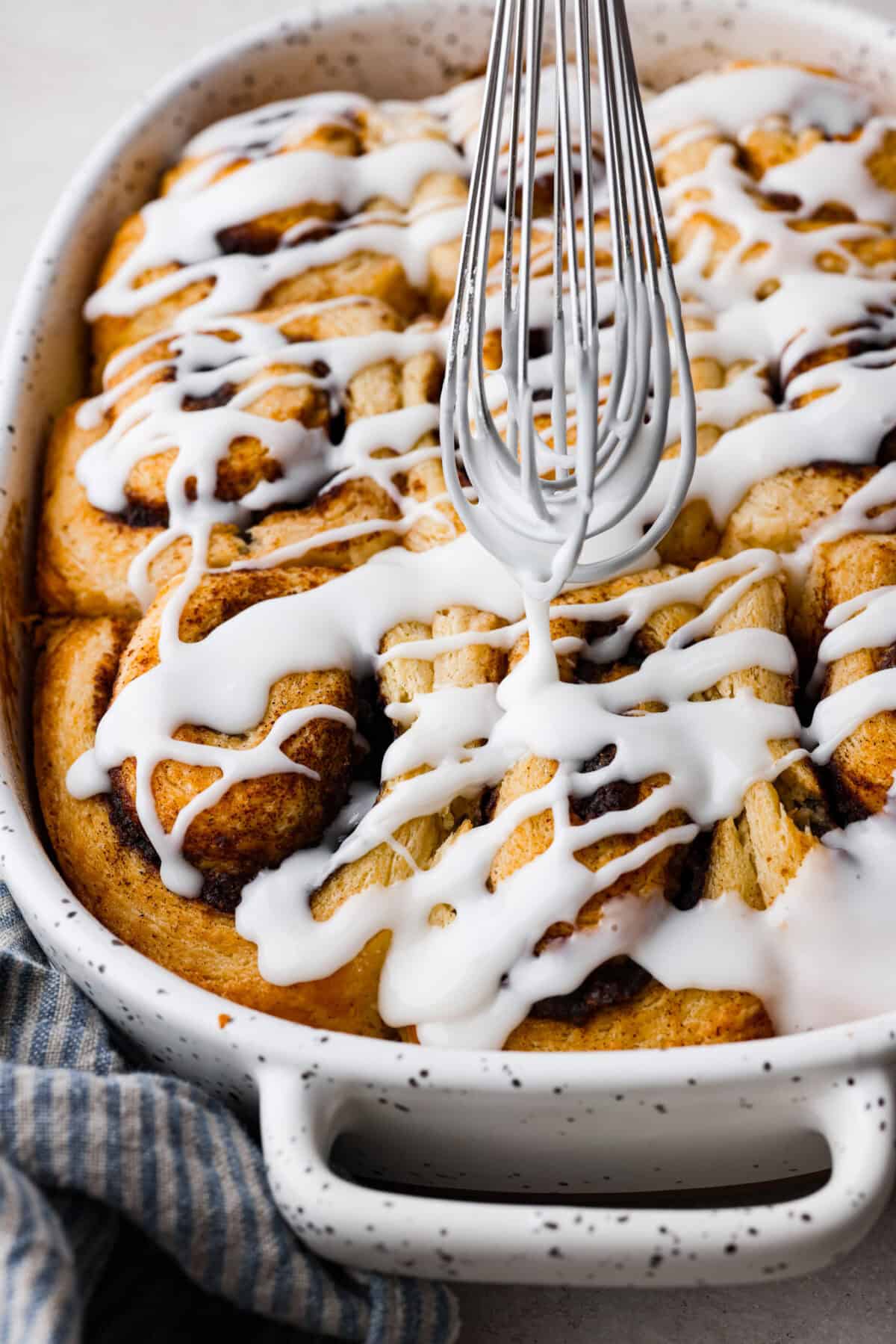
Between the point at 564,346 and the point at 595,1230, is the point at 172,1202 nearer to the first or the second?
the point at 595,1230

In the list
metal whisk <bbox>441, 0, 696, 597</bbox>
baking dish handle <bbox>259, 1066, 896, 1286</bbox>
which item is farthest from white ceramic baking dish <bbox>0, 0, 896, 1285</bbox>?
metal whisk <bbox>441, 0, 696, 597</bbox>

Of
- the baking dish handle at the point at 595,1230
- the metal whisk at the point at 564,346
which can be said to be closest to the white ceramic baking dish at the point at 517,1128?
the baking dish handle at the point at 595,1230

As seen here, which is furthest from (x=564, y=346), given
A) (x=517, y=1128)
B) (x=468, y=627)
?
(x=517, y=1128)

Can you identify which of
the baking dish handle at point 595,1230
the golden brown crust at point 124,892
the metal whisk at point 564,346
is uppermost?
the metal whisk at point 564,346

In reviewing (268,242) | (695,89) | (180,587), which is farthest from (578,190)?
(180,587)

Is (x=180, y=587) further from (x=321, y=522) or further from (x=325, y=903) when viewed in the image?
(x=325, y=903)

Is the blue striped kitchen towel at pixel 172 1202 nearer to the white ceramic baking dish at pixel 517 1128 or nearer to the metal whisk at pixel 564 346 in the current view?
the white ceramic baking dish at pixel 517 1128
